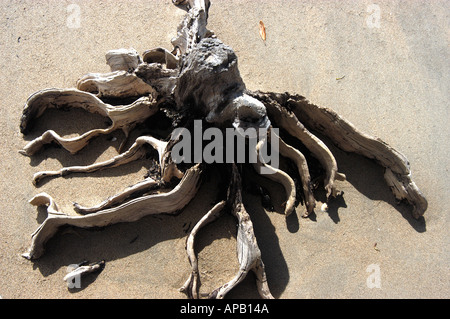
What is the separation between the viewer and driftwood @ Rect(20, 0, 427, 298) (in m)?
3.89

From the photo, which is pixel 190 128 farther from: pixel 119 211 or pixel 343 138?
pixel 343 138

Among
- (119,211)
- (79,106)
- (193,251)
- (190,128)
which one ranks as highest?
(190,128)

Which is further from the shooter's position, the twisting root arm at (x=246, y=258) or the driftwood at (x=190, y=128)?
the driftwood at (x=190, y=128)

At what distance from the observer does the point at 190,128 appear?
169 inches

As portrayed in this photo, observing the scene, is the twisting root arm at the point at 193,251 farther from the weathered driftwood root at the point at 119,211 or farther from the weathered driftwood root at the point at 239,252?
the weathered driftwood root at the point at 119,211

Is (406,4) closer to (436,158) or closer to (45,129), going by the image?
(436,158)

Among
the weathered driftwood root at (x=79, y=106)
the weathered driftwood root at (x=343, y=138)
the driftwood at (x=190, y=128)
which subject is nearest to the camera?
the driftwood at (x=190, y=128)

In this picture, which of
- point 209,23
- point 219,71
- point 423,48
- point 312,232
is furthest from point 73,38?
point 423,48

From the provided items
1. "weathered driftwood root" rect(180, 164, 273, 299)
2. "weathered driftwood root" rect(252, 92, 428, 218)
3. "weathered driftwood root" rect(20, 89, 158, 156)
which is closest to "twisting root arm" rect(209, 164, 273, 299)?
"weathered driftwood root" rect(180, 164, 273, 299)

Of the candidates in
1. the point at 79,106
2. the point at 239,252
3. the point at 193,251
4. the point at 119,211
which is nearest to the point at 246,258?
the point at 239,252

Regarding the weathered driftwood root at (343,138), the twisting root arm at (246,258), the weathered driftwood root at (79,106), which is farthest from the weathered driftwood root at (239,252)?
the weathered driftwood root at (79,106)

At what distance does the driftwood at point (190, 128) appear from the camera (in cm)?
389

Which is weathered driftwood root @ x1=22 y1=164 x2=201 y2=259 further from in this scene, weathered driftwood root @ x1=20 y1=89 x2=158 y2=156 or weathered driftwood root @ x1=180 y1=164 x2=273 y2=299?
weathered driftwood root @ x1=20 y1=89 x2=158 y2=156

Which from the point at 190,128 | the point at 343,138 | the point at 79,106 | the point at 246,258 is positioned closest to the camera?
the point at 246,258
